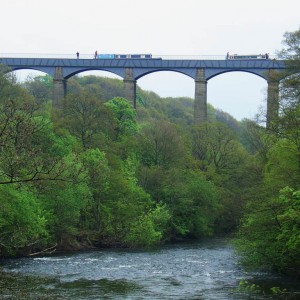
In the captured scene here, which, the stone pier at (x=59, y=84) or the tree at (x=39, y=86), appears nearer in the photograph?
the stone pier at (x=59, y=84)

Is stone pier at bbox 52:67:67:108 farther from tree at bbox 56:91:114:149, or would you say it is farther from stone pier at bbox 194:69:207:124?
tree at bbox 56:91:114:149

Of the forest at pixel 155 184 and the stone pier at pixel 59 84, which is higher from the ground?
the stone pier at pixel 59 84

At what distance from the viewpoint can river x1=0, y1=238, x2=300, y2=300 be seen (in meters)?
23.2

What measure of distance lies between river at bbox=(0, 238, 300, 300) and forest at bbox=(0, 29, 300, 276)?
139cm

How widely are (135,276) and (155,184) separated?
2371 centimetres

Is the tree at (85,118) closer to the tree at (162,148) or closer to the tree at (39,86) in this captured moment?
the tree at (162,148)

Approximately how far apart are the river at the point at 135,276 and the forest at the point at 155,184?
1.39 m

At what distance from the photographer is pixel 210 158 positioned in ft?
199

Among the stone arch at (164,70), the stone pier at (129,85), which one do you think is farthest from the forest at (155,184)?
the stone pier at (129,85)

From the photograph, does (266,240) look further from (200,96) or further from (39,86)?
(39,86)

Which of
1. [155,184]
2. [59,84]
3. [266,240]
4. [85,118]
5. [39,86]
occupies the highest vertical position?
[39,86]

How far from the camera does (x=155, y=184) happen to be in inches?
2031

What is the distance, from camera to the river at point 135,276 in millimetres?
23156

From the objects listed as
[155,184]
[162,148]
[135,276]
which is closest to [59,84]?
[162,148]
